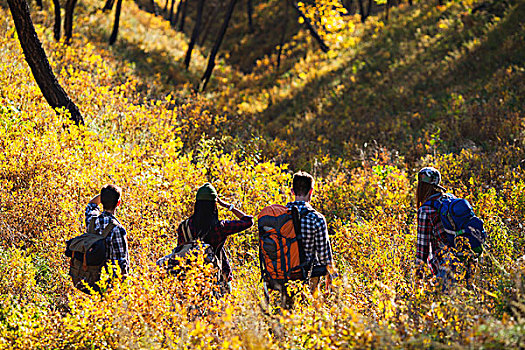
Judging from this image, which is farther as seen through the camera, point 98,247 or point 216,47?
point 216,47

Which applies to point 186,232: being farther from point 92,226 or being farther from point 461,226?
point 461,226

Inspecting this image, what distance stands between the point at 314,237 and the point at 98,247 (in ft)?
6.75

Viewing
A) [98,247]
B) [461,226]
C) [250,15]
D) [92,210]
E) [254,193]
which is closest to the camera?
[461,226]

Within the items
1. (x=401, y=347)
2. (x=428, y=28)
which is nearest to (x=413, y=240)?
(x=401, y=347)

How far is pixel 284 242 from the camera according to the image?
149 inches

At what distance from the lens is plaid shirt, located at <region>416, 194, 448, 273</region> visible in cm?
396

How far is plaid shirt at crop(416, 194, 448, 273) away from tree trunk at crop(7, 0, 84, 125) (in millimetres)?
6330

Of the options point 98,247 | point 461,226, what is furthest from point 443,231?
point 98,247

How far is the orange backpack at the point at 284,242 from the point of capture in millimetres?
3779

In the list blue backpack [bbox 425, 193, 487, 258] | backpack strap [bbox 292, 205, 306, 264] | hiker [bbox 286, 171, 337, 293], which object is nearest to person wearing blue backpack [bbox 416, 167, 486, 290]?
blue backpack [bbox 425, 193, 487, 258]

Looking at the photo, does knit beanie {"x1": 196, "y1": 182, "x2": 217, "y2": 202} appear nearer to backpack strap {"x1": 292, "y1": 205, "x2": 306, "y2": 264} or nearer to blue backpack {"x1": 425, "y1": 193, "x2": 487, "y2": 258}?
backpack strap {"x1": 292, "y1": 205, "x2": 306, "y2": 264}

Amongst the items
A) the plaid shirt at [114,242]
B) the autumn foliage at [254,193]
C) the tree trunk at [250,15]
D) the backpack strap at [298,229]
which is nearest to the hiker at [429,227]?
the autumn foliage at [254,193]

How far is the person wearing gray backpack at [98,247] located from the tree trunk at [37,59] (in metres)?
4.13

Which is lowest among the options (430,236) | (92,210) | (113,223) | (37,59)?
(430,236)
